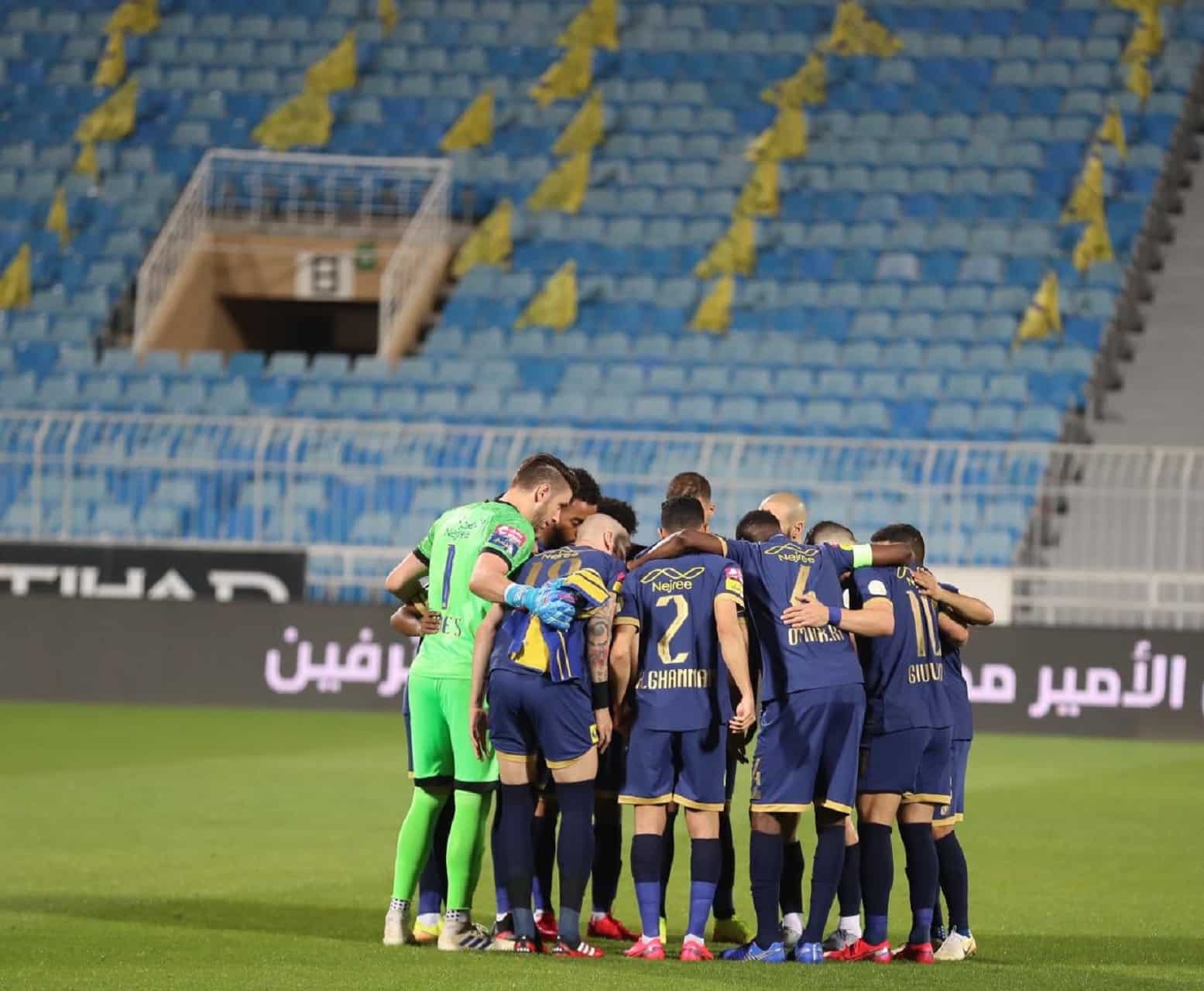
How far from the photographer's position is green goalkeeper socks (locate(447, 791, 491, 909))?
27.5 feet

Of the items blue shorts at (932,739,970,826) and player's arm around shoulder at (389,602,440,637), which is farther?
player's arm around shoulder at (389,602,440,637)

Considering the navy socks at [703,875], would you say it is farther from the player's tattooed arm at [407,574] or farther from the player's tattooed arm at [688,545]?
the player's tattooed arm at [407,574]

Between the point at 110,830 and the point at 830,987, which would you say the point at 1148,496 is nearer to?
the point at 110,830

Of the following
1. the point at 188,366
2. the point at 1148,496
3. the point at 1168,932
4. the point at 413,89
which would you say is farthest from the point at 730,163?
the point at 1168,932

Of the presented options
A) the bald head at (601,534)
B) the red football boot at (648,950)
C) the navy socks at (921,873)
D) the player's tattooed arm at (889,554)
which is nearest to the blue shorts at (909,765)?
the navy socks at (921,873)

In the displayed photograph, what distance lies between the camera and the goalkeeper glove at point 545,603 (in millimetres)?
8141

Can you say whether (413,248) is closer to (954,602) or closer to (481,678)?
(954,602)

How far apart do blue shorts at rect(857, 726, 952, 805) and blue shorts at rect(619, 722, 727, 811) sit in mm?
582

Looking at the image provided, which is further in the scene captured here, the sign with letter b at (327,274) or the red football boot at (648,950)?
the sign with letter b at (327,274)

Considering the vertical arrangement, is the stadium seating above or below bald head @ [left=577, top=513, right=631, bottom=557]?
above

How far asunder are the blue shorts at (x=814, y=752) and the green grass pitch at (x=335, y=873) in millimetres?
650

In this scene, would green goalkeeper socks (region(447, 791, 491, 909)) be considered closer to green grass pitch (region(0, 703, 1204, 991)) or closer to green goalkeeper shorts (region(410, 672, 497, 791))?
green goalkeeper shorts (region(410, 672, 497, 791))

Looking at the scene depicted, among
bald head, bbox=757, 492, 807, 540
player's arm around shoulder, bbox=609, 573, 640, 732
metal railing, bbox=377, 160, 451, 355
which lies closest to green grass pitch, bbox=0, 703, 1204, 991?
player's arm around shoulder, bbox=609, 573, 640, 732

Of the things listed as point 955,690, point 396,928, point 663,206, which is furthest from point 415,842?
point 663,206
